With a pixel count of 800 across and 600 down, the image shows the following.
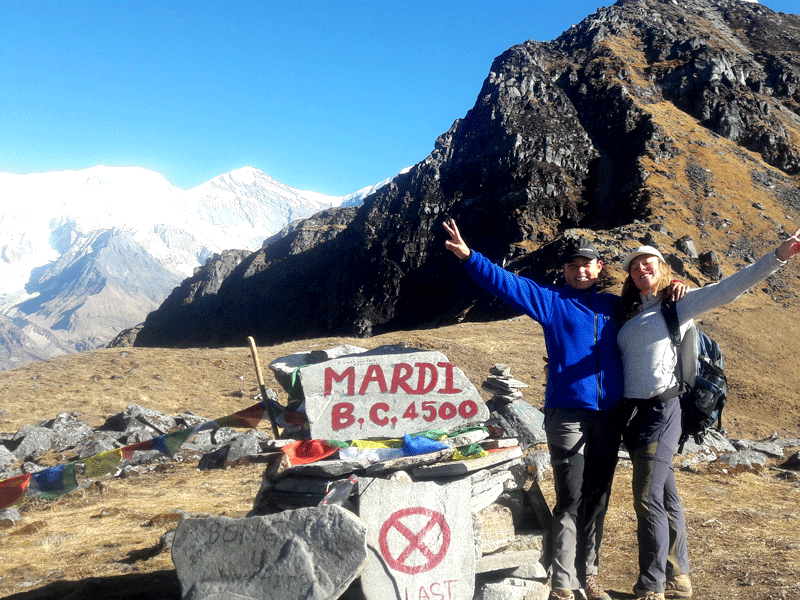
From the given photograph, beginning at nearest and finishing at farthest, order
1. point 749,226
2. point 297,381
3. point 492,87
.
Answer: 1. point 297,381
2. point 749,226
3. point 492,87

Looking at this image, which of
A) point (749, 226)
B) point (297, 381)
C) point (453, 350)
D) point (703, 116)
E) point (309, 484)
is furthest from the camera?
point (703, 116)

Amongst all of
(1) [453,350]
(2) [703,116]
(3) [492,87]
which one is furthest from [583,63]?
(1) [453,350]

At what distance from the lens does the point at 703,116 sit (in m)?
68.9

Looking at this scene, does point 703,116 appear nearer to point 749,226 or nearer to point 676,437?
point 749,226

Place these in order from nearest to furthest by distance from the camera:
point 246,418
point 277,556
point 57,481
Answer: point 277,556 < point 57,481 < point 246,418

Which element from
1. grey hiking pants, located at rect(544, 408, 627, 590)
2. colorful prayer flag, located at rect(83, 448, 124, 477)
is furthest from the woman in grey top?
colorful prayer flag, located at rect(83, 448, 124, 477)

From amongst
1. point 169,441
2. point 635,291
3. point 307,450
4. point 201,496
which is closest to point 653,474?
point 635,291

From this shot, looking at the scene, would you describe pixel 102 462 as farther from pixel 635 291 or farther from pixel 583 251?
pixel 635 291

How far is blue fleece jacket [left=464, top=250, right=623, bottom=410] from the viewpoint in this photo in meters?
4.32

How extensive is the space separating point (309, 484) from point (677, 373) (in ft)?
10.5

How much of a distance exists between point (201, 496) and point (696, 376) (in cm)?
847

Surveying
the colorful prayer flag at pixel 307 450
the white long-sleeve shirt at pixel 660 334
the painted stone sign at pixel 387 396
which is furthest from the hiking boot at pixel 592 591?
the colorful prayer flag at pixel 307 450

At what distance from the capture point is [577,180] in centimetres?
6569

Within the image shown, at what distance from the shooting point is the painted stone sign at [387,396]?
5.59 m
